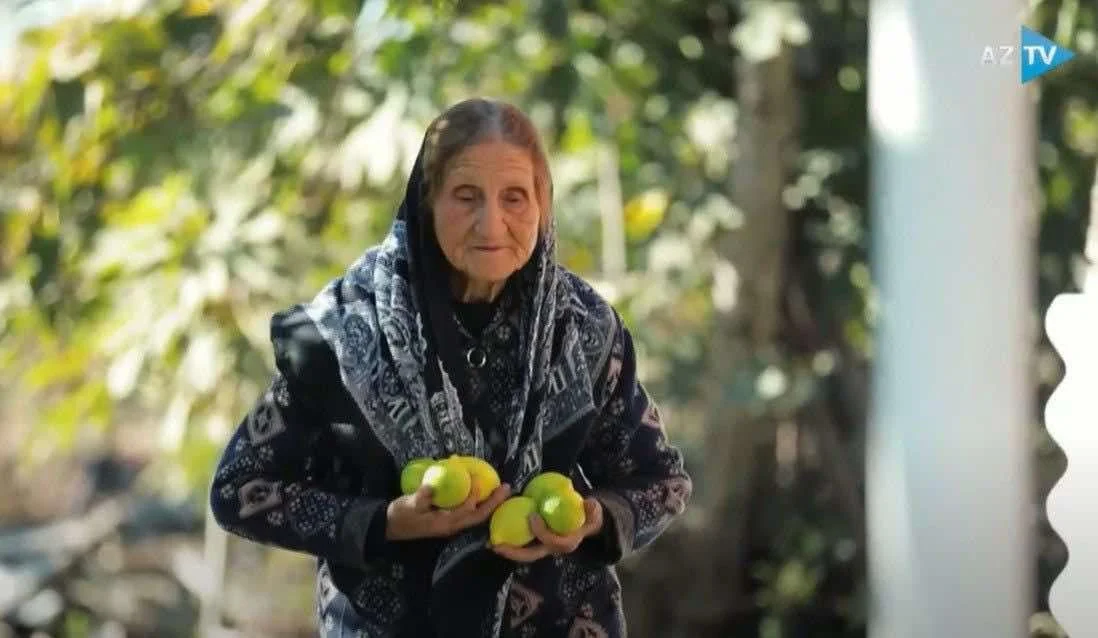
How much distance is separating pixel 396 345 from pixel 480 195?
0.43ft

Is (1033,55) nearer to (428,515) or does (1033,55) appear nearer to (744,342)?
(428,515)

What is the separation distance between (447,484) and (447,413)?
83 millimetres

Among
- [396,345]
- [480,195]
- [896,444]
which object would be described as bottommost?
[896,444]

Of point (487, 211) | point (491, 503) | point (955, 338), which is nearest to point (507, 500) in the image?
point (491, 503)

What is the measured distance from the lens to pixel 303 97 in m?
2.53

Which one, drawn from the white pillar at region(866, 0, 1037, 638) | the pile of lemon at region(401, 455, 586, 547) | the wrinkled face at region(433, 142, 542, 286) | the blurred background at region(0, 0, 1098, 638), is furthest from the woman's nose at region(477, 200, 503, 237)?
the blurred background at region(0, 0, 1098, 638)

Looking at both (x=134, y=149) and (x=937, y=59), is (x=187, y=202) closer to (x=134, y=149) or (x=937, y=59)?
(x=134, y=149)

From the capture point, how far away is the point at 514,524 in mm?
1073

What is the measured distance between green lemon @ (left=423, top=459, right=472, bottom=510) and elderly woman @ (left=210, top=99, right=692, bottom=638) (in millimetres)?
39

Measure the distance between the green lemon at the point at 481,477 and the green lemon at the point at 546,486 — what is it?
3 cm

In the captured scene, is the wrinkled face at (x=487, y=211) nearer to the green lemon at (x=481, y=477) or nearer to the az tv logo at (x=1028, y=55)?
the green lemon at (x=481, y=477)

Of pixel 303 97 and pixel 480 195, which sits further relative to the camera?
pixel 303 97

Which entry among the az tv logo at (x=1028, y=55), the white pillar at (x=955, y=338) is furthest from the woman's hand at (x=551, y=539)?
the az tv logo at (x=1028, y=55)

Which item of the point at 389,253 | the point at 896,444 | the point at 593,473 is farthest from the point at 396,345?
the point at 896,444
